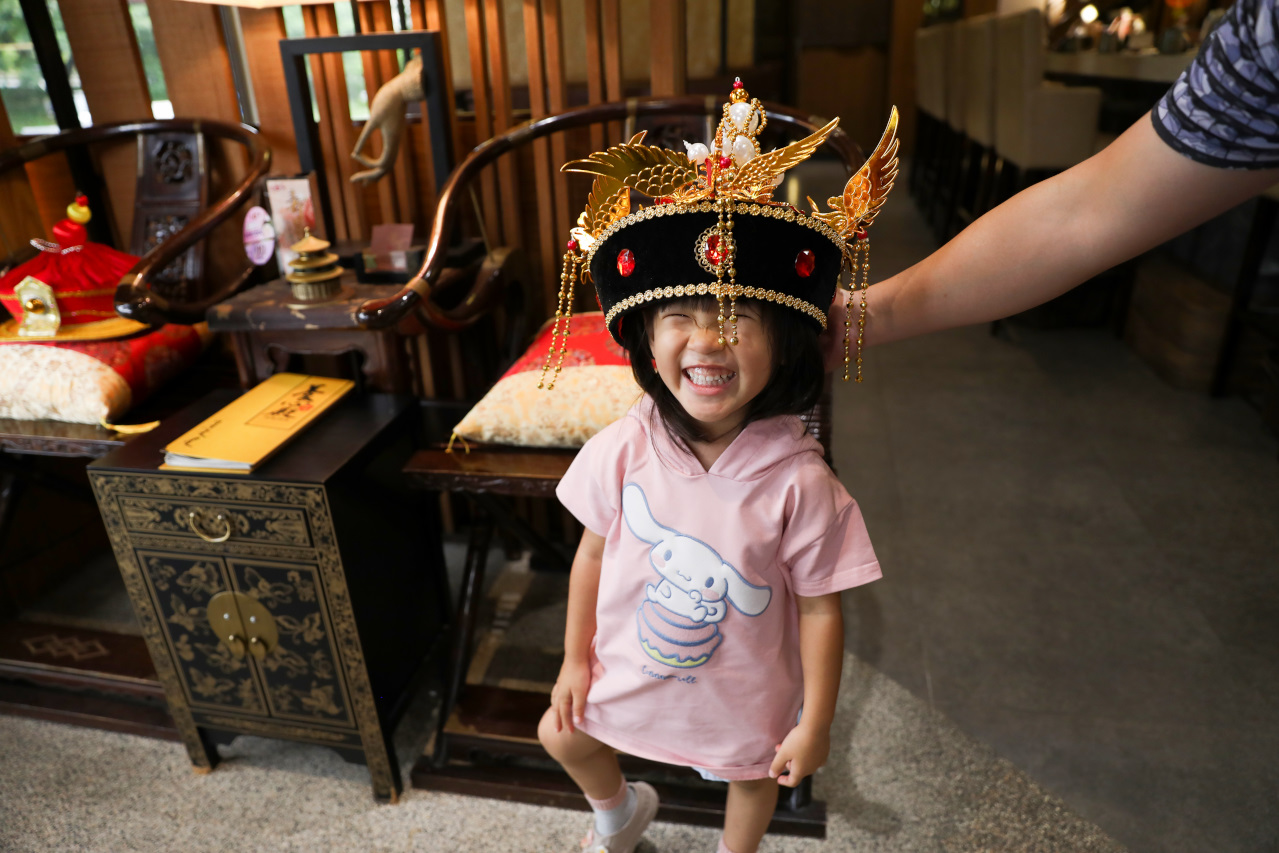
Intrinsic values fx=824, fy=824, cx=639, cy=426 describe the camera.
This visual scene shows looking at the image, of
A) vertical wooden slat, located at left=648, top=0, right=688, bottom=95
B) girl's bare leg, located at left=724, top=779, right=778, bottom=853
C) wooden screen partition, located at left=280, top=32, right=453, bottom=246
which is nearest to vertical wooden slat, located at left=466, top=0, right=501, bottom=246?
wooden screen partition, located at left=280, top=32, right=453, bottom=246

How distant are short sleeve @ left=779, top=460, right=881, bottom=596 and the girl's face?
5.6 inches

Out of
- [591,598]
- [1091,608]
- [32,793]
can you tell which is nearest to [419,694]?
[32,793]

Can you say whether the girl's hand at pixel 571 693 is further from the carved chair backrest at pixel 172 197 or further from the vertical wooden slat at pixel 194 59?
the vertical wooden slat at pixel 194 59

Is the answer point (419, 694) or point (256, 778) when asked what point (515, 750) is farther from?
point (256, 778)

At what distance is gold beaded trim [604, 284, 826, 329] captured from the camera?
0.83 metres

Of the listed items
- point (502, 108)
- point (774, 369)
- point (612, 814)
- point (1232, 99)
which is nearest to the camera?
point (1232, 99)

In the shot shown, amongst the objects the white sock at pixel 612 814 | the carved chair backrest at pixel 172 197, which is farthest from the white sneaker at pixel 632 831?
the carved chair backrest at pixel 172 197

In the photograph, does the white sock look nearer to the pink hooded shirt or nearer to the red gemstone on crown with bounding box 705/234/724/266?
the pink hooded shirt

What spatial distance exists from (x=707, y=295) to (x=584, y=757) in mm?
735

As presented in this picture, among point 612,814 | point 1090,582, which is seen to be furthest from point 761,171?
point 1090,582

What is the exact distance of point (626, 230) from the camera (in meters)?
0.85

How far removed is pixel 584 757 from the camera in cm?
121

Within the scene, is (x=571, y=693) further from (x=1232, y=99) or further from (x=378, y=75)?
(x=378, y=75)

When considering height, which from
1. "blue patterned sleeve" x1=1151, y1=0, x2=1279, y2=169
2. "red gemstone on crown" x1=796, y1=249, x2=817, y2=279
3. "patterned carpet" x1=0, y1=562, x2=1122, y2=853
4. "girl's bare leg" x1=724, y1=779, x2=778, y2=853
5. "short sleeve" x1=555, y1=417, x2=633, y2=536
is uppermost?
"blue patterned sleeve" x1=1151, y1=0, x2=1279, y2=169
